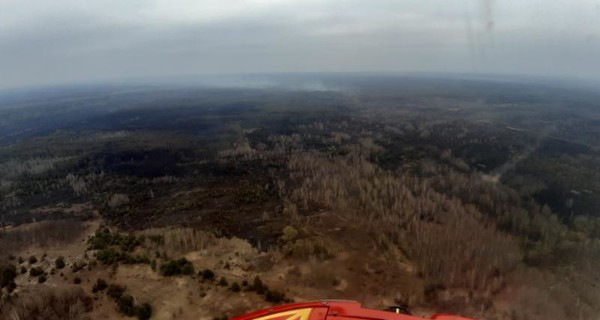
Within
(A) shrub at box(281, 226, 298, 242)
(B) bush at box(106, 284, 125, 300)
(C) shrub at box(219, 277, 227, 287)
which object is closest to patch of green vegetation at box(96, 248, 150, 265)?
(B) bush at box(106, 284, 125, 300)

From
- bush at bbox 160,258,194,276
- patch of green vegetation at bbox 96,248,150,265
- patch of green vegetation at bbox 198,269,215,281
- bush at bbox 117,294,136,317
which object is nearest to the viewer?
bush at bbox 117,294,136,317

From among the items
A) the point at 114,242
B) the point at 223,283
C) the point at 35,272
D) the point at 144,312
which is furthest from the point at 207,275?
the point at 35,272

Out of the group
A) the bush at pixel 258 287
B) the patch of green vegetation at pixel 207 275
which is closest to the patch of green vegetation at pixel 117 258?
the patch of green vegetation at pixel 207 275

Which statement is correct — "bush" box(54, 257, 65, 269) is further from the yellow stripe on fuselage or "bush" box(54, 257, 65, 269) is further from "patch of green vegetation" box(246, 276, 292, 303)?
the yellow stripe on fuselage

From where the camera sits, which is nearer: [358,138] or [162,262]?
[162,262]

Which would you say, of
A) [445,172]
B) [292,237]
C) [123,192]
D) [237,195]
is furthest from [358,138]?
[292,237]

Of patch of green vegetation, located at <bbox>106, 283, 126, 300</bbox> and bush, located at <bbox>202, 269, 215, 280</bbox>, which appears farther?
bush, located at <bbox>202, 269, 215, 280</bbox>

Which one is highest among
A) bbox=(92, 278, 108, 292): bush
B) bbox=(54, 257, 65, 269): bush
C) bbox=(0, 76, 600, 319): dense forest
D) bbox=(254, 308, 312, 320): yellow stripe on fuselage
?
bbox=(254, 308, 312, 320): yellow stripe on fuselage

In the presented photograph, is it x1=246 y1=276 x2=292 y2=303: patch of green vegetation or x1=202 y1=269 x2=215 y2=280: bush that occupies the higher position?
x1=202 y1=269 x2=215 y2=280: bush

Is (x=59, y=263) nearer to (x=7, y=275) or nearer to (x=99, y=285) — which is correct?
(x=7, y=275)

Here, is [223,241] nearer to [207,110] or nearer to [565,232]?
[565,232]

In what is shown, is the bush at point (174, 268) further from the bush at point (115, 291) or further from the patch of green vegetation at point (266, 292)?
the patch of green vegetation at point (266, 292)
